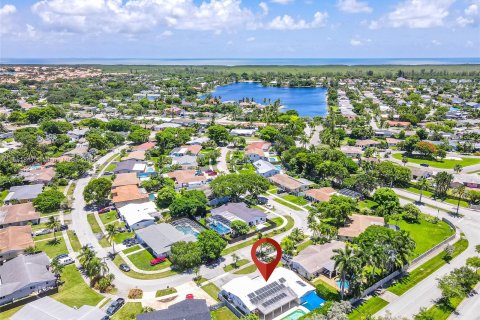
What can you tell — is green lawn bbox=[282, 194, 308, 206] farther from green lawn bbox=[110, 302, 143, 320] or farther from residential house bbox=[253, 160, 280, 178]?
green lawn bbox=[110, 302, 143, 320]

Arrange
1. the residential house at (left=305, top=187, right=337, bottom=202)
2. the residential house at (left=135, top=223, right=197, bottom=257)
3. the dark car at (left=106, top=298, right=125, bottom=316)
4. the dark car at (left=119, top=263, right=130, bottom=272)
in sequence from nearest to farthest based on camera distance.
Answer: the dark car at (left=106, top=298, right=125, bottom=316), the dark car at (left=119, top=263, right=130, bottom=272), the residential house at (left=135, top=223, right=197, bottom=257), the residential house at (left=305, top=187, right=337, bottom=202)

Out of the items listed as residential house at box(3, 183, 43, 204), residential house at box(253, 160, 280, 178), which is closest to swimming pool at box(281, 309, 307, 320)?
residential house at box(253, 160, 280, 178)

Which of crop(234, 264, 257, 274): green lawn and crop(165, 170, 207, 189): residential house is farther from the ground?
crop(165, 170, 207, 189): residential house

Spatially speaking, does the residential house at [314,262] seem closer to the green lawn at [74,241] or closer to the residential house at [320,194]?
Answer: the residential house at [320,194]

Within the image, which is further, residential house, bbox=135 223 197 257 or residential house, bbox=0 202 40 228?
residential house, bbox=0 202 40 228

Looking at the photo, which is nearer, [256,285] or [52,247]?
[256,285]

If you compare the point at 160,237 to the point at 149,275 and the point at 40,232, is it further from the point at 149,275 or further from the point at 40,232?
the point at 40,232

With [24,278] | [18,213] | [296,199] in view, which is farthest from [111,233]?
[296,199]

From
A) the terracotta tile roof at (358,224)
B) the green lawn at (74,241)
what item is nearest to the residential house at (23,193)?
the green lawn at (74,241)
